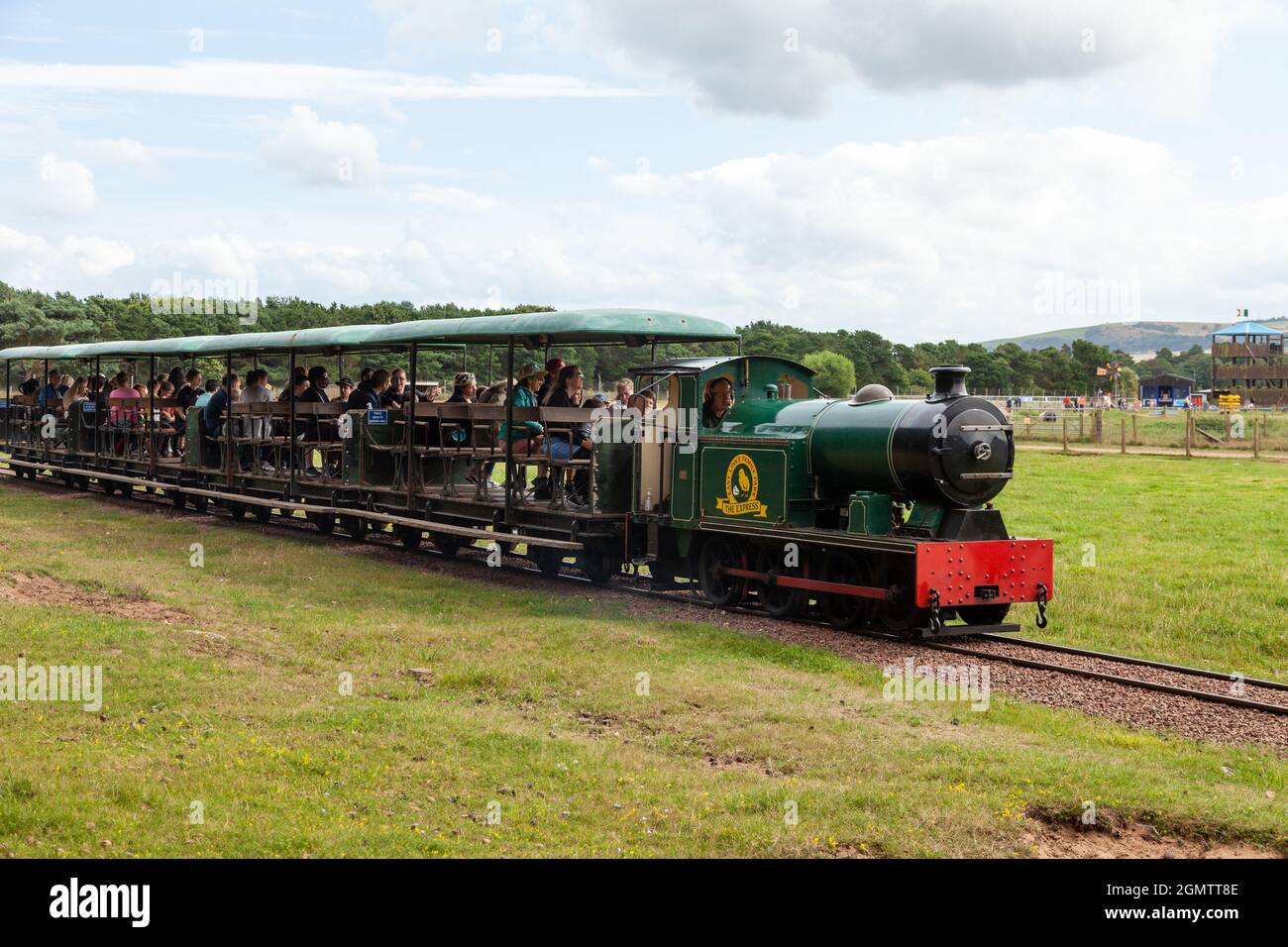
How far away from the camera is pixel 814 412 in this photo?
44.1 ft

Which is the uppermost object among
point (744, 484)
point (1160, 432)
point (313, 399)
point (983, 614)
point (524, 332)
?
point (524, 332)

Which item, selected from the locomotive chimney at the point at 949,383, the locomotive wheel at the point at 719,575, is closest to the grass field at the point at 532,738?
the locomotive wheel at the point at 719,575

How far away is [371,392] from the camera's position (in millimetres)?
19578

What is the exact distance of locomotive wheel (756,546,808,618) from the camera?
13.4 meters

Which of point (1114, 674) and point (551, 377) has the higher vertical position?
point (551, 377)

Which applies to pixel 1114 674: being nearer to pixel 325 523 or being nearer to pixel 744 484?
pixel 744 484

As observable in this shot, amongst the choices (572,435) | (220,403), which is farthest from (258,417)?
(572,435)

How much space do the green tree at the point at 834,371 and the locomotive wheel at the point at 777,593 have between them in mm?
33593

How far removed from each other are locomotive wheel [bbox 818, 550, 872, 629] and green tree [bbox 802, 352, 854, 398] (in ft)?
112

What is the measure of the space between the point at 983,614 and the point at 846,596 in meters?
1.42

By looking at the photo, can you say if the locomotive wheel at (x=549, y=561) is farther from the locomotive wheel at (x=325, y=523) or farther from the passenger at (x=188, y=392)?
the passenger at (x=188, y=392)

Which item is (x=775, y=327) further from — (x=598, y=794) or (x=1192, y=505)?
(x=598, y=794)

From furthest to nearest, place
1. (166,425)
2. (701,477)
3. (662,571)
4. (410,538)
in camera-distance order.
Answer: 1. (166,425)
2. (410,538)
3. (662,571)
4. (701,477)

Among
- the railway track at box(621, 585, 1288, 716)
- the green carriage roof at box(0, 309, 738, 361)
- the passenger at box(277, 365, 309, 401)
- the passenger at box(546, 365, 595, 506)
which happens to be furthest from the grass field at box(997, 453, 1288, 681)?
the passenger at box(277, 365, 309, 401)
